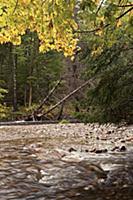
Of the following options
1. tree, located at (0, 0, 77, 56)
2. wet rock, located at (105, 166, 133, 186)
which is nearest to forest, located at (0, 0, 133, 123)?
tree, located at (0, 0, 77, 56)

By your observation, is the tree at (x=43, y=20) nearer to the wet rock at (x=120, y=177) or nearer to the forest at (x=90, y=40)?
the forest at (x=90, y=40)

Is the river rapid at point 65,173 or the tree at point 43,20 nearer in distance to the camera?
the tree at point 43,20

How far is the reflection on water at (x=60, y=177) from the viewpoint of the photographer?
5859 mm

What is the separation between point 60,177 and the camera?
23.1 feet

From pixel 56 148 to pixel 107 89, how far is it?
91.8 inches

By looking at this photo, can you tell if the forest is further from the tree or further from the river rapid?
the river rapid

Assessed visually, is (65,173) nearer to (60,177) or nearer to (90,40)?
(60,177)

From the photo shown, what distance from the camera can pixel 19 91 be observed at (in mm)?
32500

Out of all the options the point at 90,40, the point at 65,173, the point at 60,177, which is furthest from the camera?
the point at 90,40

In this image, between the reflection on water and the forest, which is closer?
the forest

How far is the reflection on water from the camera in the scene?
5.86m

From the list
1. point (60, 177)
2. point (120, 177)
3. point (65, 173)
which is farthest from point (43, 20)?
point (120, 177)

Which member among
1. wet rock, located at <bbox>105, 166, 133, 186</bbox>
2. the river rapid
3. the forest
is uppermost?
the forest

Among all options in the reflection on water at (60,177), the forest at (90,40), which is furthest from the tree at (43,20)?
the reflection on water at (60,177)
